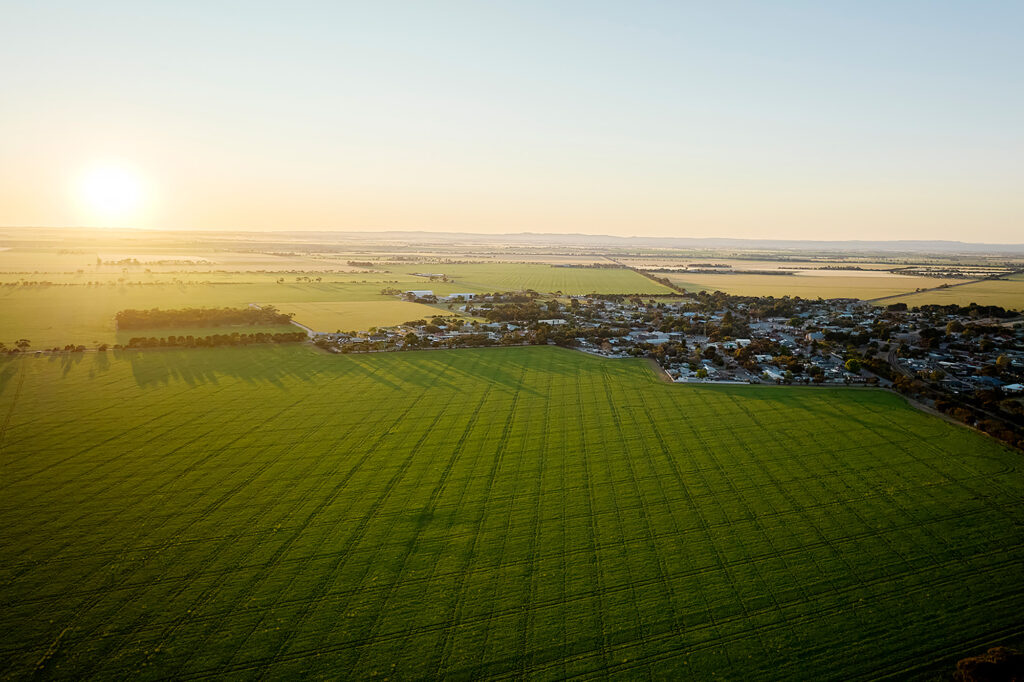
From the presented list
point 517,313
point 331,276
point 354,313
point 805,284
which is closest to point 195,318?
point 354,313

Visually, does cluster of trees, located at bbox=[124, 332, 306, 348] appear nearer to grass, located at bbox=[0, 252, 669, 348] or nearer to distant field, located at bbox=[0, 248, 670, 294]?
grass, located at bbox=[0, 252, 669, 348]

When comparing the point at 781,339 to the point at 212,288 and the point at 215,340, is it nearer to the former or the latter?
the point at 215,340

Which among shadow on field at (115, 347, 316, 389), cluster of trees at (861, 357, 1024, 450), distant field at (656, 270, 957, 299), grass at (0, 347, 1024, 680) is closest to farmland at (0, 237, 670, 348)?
shadow on field at (115, 347, 316, 389)

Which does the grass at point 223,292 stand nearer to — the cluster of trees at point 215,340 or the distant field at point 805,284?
the cluster of trees at point 215,340

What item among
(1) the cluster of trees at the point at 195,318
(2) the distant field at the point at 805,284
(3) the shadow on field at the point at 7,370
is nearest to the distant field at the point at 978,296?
(2) the distant field at the point at 805,284

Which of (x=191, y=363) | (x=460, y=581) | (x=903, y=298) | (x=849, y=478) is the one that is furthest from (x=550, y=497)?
(x=903, y=298)

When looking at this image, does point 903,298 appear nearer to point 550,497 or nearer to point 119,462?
point 550,497

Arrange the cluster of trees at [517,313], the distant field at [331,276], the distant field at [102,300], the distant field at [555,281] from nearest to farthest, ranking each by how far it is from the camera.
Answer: the distant field at [102,300] < the cluster of trees at [517,313] < the distant field at [331,276] < the distant field at [555,281]
